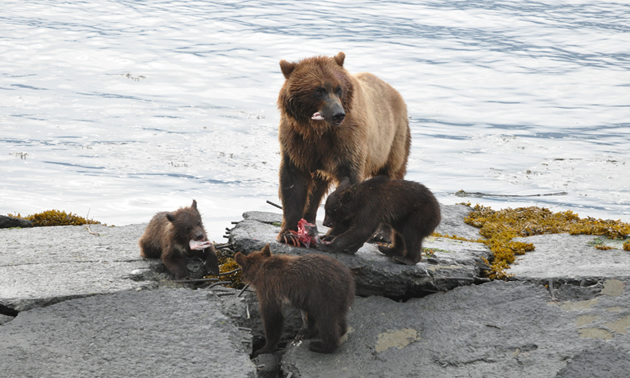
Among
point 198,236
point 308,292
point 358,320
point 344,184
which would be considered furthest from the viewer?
point 198,236

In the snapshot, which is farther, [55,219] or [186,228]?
[55,219]

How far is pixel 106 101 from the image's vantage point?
17359 mm

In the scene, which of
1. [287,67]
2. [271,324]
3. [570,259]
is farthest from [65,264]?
[570,259]

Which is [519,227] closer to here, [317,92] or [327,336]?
[317,92]

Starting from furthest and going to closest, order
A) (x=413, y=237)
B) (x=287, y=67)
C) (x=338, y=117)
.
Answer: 1. (x=287, y=67)
2. (x=413, y=237)
3. (x=338, y=117)

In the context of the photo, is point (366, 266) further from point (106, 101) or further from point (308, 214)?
point (106, 101)

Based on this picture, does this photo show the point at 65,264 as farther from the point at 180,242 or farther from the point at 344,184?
the point at 344,184

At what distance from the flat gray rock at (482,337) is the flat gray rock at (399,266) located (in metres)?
0.12

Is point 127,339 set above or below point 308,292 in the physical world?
below

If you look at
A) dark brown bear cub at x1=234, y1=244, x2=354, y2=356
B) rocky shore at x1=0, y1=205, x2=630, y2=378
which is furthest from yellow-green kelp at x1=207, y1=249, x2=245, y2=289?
dark brown bear cub at x1=234, y1=244, x2=354, y2=356

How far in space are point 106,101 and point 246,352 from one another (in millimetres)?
13645

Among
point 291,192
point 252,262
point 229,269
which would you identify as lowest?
point 229,269

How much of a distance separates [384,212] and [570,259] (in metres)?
2.13

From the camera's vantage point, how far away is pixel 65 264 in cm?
641
